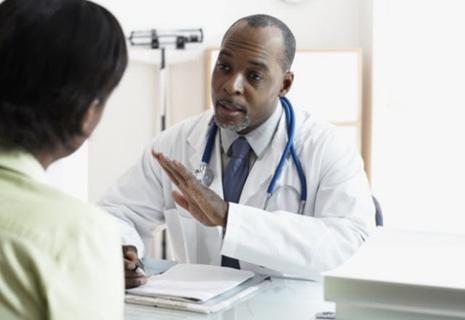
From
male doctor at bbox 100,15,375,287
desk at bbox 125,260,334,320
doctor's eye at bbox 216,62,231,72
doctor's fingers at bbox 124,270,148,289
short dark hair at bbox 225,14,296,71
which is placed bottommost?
desk at bbox 125,260,334,320

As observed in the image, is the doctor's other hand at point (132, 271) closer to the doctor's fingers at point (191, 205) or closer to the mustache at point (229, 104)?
the doctor's fingers at point (191, 205)

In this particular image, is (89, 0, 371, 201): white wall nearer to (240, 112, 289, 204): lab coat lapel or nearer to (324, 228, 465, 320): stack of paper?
(240, 112, 289, 204): lab coat lapel

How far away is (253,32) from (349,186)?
16.7 inches

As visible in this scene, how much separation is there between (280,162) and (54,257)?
1.11 meters

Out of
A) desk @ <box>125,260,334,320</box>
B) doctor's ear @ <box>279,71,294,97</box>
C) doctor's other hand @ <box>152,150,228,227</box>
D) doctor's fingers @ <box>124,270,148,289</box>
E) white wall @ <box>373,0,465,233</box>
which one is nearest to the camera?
desk @ <box>125,260,334,320</box>

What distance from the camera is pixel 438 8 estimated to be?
3256 mm

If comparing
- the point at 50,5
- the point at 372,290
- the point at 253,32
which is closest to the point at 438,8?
the point at 253,32

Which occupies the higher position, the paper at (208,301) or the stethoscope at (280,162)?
the stethoscope at (280,162)

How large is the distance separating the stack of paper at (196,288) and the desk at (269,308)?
0.02m

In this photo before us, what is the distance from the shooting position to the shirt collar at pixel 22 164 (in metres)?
0.73

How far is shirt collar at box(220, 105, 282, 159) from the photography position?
5.82 feet

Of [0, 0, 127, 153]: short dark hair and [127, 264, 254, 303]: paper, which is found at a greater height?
[0, 0, 127, 153]: short dark hair

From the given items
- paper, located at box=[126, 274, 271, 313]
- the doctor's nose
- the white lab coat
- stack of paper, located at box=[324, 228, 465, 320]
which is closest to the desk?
paper, located at box=[126, 274, 271, 313]

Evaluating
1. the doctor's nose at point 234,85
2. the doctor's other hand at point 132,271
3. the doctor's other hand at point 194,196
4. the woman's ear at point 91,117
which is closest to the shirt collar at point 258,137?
the doctor's nose at point 234,85
